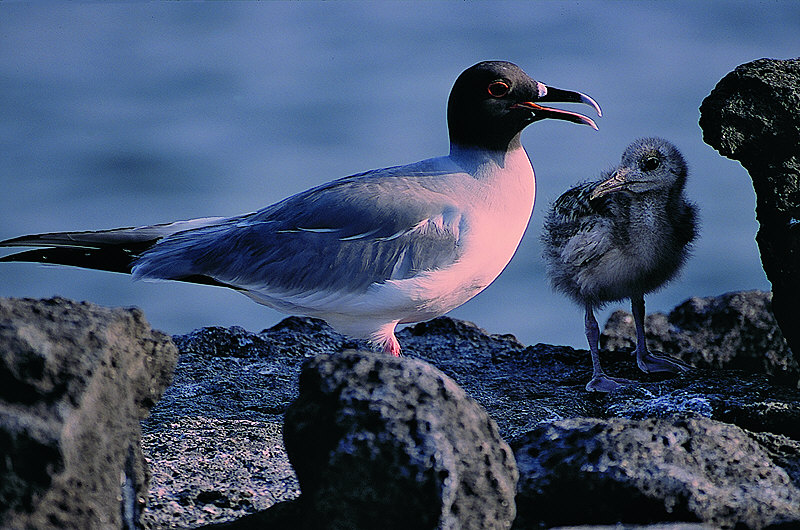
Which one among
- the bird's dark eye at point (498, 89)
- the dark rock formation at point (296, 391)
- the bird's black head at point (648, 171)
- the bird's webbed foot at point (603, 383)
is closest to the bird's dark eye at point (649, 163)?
the bird's black head at point (648, 171)

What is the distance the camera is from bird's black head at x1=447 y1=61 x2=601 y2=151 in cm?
487

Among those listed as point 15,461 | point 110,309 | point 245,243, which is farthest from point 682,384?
Result: point 15,461

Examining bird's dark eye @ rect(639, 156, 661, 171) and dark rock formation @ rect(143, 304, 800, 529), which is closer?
dark rock formation @ rect(143, 304, 800, 529)

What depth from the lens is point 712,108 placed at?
15.2ft

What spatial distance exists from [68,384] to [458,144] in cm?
282

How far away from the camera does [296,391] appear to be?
15.9 feet

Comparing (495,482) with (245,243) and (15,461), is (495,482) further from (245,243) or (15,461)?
(245,243)

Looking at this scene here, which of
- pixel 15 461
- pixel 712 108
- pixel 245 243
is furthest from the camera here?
pixel 245 243

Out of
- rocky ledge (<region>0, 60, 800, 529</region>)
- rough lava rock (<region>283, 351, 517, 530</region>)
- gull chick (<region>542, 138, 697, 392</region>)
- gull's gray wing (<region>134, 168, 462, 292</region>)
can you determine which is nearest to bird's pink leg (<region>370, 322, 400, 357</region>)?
gull's gray wing (<region>134, 168, 462, 292</region>)

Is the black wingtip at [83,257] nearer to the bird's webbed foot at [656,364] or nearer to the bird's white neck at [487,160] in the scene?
the bird's white neck at [487,160]

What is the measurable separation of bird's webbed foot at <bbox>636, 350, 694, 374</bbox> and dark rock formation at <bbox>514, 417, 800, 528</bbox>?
1906 mm

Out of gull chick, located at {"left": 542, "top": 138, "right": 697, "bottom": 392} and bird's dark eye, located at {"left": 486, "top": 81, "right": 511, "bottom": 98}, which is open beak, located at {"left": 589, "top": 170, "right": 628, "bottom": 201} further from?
bird's dark eye, located at {"left": 486, "top": 81, "right": 511, "bottom": 98}

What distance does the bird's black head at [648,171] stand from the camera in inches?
217

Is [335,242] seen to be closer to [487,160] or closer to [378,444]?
[487,160]
